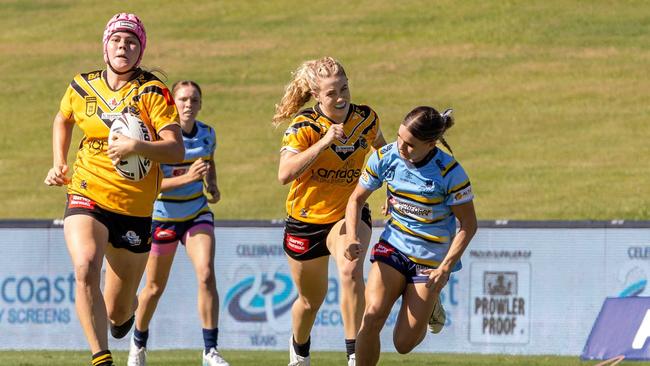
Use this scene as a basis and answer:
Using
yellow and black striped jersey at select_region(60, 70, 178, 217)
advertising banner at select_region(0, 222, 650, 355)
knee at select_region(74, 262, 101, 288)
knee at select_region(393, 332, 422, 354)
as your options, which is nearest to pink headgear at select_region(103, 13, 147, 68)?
yellow and black striped jersey at select_region(60, 70, 178, 217)

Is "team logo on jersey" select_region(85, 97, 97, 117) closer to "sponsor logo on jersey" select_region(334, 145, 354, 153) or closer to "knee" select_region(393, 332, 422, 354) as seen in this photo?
"sponsor logo on jersey" select_region(334, 145, 354, 153)

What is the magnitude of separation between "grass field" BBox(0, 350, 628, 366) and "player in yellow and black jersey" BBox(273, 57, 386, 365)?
2311mm

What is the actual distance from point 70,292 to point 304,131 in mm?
6493

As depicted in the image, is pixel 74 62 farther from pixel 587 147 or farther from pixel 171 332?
pixel 171 332

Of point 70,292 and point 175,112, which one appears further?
point 70,292

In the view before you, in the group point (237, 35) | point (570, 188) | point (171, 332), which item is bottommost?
point (171, 332)

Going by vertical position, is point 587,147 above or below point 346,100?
above

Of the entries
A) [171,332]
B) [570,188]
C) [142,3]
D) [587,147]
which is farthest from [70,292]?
[142,3]

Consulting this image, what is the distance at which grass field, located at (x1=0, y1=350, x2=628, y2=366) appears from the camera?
12133 millimetres

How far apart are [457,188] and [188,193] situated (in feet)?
11.7

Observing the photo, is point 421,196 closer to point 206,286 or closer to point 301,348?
point 301,348

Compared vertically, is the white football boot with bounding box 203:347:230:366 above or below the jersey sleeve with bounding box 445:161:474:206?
below

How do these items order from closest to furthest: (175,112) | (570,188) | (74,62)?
(175,112), (570,188), (74,62)

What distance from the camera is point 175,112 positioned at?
8273 mm
